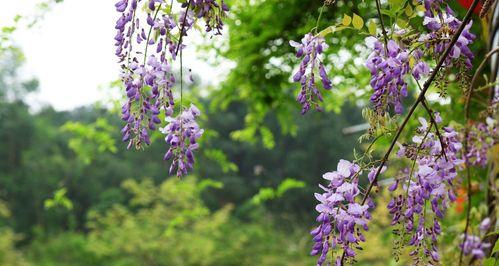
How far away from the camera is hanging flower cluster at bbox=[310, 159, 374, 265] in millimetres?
922

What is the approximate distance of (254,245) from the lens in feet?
44.5

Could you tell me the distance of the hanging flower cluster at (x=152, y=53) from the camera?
106cm

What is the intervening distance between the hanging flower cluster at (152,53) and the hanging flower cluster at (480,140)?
861 mm

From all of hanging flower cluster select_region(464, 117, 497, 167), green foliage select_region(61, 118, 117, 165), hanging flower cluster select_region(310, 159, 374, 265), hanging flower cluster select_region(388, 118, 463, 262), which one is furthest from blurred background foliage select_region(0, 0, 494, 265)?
hanging flower cluster select_region(310, 159, 374, 265)

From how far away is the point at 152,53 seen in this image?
3.62ft

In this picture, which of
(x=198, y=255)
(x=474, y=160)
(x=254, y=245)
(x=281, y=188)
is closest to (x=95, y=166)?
(x=254, y=245)

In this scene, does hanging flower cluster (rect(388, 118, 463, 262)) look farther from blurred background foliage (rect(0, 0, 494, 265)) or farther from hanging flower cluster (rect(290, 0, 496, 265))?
blurred background foliage (rect(0, 0, 494, 265))

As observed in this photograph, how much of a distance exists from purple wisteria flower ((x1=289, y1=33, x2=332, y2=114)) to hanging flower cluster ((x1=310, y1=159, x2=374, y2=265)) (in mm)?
109

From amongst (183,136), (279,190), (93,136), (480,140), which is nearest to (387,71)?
(183,136)

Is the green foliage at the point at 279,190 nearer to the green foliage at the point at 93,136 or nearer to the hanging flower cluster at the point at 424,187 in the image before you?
the green foliage at the point at 93,136

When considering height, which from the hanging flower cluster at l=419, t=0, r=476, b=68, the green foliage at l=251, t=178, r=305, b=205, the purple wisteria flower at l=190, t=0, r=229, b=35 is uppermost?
the purple wisteria flower at l=190, t=0, r=229, b=35

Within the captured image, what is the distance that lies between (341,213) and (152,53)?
0.42 metres

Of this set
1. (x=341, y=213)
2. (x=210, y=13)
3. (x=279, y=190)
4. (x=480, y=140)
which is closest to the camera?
(x=341, y=213)

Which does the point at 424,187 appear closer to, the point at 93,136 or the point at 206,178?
the point at 93,136
